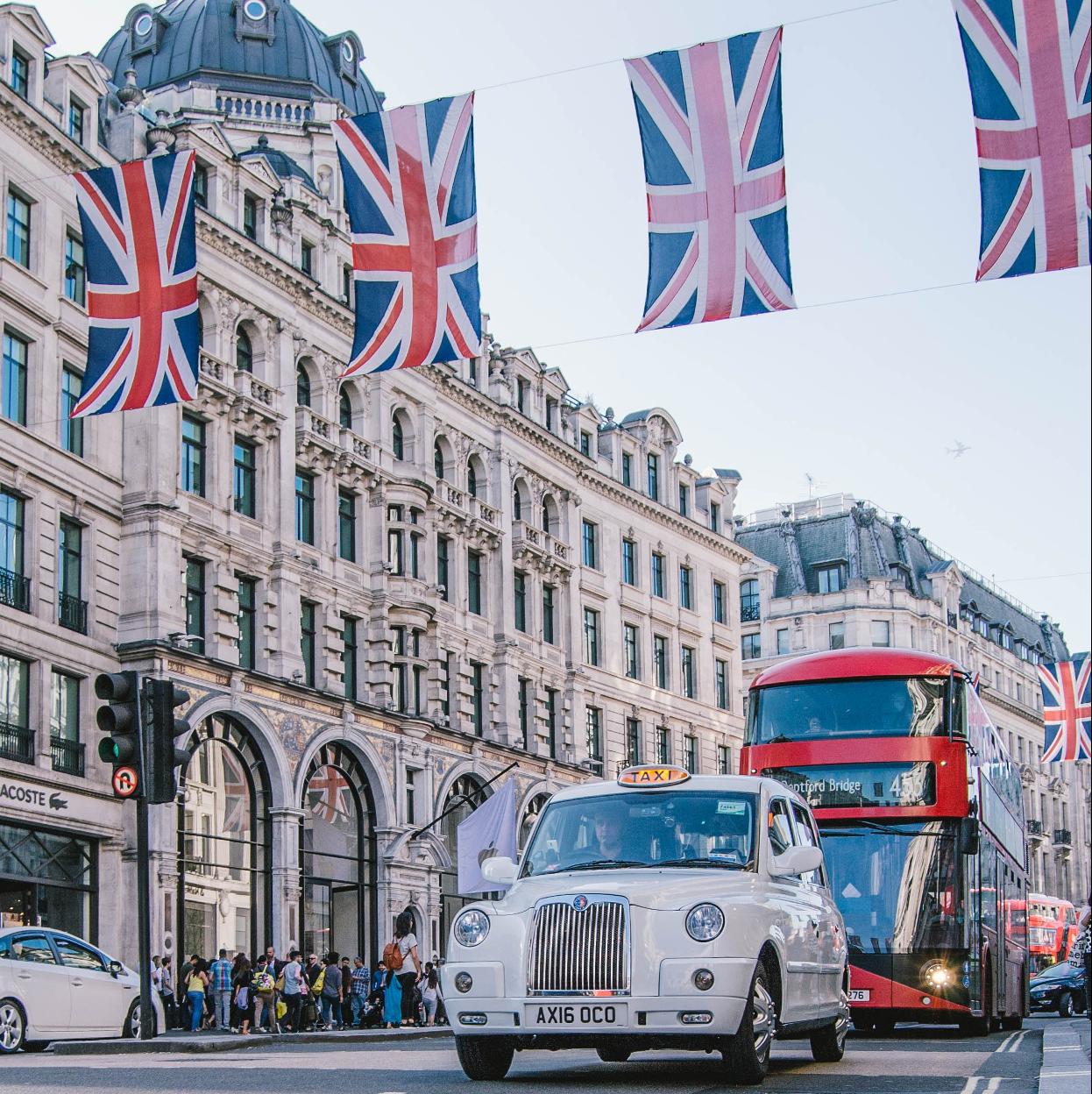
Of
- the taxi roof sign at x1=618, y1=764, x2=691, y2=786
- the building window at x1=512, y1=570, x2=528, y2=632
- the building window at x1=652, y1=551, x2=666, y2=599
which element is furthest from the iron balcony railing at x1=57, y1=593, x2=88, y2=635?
the building window at x1=652, y1=551, x2=666, y2=599

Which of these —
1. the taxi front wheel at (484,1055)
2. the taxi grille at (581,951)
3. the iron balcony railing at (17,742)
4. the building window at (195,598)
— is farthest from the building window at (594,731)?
the taxi grille at (581,951)

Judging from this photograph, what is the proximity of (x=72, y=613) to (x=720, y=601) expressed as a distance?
3387 cm

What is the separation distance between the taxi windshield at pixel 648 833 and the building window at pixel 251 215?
32.9 m

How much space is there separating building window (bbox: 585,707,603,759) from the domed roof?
770 inches

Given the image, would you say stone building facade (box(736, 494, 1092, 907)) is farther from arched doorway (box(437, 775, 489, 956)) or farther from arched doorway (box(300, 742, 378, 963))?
arched doorway (box(300, 742, 378, 963))

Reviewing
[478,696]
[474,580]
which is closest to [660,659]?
[474,580]

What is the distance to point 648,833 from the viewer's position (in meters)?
14.1

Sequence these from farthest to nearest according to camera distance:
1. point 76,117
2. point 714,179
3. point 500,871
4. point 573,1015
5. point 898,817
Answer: point 76,117 < point 898,817 < point 714,179 < point 500,871 < point 573,1015

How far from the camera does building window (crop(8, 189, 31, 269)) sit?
37.4 meters

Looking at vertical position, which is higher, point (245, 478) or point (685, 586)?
point (685, 586)

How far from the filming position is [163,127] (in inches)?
1678

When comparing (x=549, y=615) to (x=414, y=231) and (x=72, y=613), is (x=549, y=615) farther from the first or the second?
(x=414, y=231)

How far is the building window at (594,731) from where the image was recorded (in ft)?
189

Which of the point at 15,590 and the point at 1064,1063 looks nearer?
the point at 1064,1063
